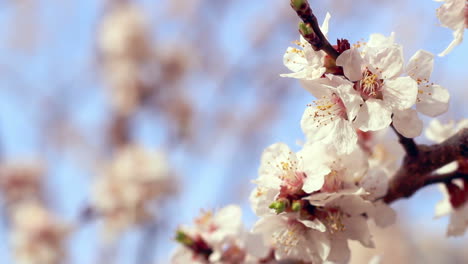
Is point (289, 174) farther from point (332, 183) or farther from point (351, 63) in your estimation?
point (351, 63)

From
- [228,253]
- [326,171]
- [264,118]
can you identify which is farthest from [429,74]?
[264,118]

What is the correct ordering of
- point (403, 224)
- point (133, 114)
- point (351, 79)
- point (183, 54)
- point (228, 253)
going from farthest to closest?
point (403, 224), point (183, 54), point (133, 114), point (228, 253), point (351, 79)

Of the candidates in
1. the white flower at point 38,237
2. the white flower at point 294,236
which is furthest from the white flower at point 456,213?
the white flower at point 38,237

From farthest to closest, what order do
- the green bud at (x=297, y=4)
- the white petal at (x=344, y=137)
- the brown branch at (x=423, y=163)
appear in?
the brown branch at (x=423, y=163) → the white petal at (x=344, y=137) → the green bud at (x=297, y=4)

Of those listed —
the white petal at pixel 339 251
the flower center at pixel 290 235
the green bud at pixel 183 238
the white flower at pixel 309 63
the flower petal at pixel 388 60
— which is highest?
the green bud at pixel 183 238

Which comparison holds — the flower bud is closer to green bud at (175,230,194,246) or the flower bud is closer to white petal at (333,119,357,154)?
white petal at (333,119,357,154)

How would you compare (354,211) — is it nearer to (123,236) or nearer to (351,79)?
(351,79)

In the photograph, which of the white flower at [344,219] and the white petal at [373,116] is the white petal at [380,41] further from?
the white flower at [344,219]
